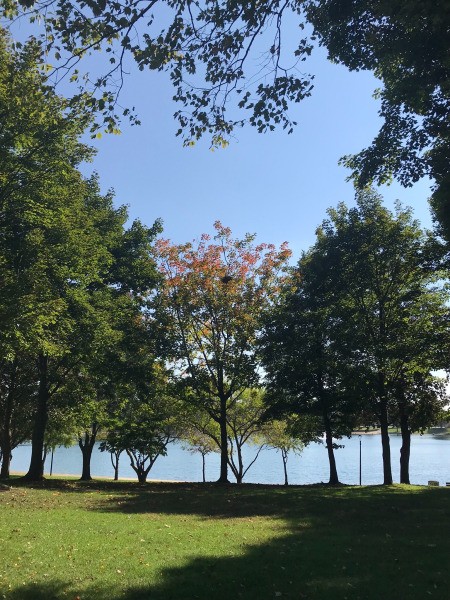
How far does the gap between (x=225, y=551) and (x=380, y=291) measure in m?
17.1

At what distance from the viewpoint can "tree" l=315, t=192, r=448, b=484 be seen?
2123 cm

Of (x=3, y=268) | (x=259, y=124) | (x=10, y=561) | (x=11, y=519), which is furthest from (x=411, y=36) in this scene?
(x=3, y=268)

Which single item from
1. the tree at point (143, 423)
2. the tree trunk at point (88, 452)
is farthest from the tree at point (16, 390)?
the tree at point (143, 423)

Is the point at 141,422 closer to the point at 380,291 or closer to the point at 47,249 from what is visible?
the point at 47,249

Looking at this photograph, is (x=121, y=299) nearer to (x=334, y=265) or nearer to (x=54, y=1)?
(x=334, y=265)

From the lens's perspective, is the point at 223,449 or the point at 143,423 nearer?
the point at 223,449

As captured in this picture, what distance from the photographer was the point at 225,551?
8.06 meters

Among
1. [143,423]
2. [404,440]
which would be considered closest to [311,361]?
[404,440]

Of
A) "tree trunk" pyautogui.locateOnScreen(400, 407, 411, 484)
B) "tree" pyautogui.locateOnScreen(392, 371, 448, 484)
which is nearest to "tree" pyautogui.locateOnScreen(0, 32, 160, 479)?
"tree" pyautogui.locateOnScreen(392, 371, 448, 484)

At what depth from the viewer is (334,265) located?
77.2ft

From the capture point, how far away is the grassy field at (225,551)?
6.15 metres

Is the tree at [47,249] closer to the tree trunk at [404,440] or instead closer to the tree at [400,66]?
the tree at [400,66]

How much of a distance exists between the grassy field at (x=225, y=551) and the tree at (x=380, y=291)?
8.33 metres

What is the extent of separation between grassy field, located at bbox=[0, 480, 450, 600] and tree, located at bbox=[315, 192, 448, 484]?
8325 mm
